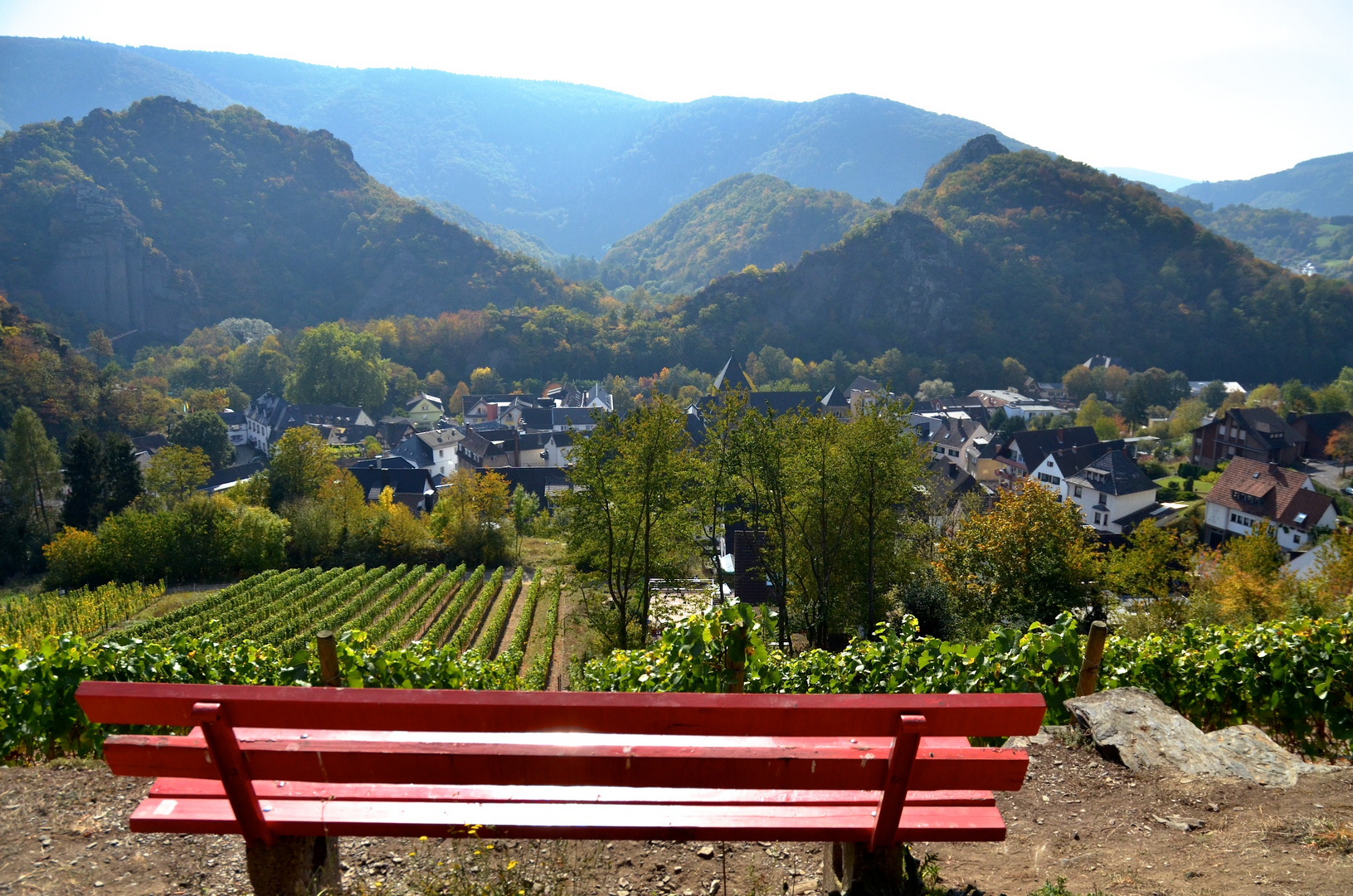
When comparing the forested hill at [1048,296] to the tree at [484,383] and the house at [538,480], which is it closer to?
the tree at [484,383]

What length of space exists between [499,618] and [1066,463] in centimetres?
3422

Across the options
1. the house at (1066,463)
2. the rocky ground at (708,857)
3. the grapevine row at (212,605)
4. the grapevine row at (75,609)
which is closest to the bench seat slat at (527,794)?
the rocky ground at (708,857)

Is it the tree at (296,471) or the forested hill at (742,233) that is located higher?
the forested hill at (742,233)

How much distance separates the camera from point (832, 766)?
2.43 m

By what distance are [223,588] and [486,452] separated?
2693 centimetres

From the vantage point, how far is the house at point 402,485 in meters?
43.0

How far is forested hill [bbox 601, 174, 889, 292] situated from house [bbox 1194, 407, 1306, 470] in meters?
95.0

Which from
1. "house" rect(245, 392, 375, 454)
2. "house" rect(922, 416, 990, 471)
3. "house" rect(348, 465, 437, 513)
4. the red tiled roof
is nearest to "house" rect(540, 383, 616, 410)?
"house" rect(245, 392, 375, 454)

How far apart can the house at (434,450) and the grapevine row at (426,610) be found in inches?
865

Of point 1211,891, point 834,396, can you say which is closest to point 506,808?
point 1211,891

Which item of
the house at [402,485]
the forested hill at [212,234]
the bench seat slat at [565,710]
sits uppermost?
the forested hill at [212,234]

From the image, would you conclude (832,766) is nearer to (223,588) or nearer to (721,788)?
(721,788)

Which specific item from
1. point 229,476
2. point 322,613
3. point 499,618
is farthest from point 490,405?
point 499,618

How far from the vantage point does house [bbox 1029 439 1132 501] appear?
142 ft
